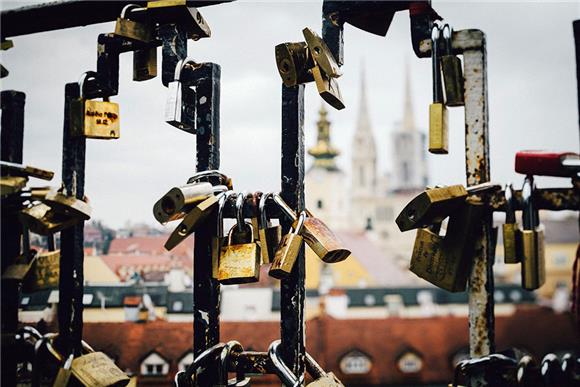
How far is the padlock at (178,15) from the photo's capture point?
1.45 m

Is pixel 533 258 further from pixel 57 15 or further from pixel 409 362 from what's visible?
pixel 409 362

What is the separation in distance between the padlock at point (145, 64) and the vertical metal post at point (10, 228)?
0.49m

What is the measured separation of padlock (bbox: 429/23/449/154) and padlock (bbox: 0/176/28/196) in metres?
1.17

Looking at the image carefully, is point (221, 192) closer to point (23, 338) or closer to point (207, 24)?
point (207, 24)

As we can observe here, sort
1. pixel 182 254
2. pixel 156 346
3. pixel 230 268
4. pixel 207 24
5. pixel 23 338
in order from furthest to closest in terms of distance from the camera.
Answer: pixel 156 346, pixel 182 254, pixel 23 338, pixel 207 24, pixel 230 268

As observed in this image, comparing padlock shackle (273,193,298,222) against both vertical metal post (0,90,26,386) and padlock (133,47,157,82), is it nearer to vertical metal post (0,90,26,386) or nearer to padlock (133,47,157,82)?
padlock (133,47,157,82)

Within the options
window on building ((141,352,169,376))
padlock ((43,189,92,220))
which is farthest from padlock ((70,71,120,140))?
window on building ((141,352,169,376))

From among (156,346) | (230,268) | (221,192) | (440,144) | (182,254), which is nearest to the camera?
(440,144)

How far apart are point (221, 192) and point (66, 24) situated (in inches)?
31.2

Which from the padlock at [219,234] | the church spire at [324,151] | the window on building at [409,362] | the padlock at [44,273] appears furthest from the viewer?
the church spire at [324,151]

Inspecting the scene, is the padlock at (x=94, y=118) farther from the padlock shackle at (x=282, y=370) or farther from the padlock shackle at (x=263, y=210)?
the padlock shackle at (x=282, y=370)

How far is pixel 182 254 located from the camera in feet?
8.87

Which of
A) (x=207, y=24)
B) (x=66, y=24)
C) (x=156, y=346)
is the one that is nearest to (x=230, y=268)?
(x=207, y=24)

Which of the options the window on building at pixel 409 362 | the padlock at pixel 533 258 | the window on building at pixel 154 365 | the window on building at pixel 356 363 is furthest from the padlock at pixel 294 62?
the window on building at pixel 409 362
